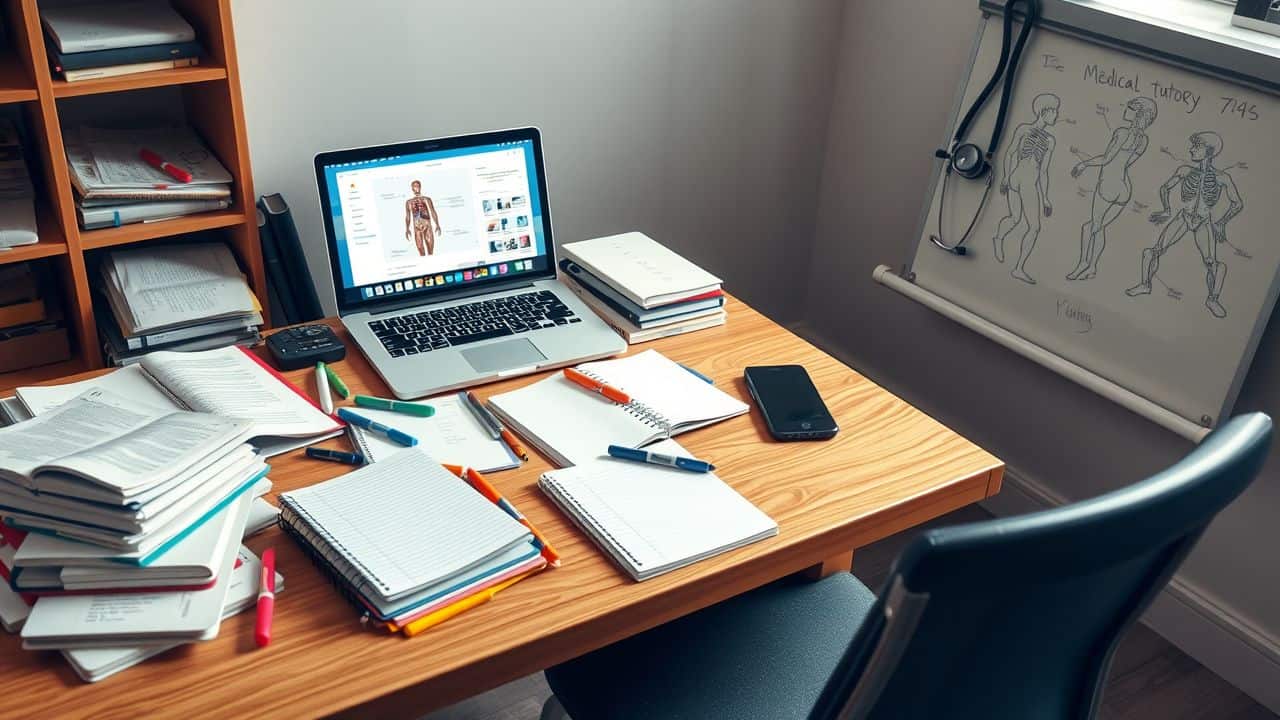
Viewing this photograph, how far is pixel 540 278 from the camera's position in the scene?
184 cm

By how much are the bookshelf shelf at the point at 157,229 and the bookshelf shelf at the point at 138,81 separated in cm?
20

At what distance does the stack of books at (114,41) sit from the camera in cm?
151

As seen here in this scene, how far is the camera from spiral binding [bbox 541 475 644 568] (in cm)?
121

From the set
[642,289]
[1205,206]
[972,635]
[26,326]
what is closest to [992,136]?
[1205,206]

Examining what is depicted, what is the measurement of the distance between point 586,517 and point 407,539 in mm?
Answer: 206

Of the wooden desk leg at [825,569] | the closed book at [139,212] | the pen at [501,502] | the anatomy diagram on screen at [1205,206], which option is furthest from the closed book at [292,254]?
the anatomy diagram on screen at [1205,206]

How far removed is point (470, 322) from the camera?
168 centimetres

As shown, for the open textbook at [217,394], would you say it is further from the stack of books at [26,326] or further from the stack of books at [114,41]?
the stack of books at [114,41]

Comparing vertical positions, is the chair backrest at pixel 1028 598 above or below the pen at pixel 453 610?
above

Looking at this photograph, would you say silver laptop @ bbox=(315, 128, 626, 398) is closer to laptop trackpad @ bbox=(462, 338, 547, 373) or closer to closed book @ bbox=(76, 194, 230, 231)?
laptop trackpad @ bbox=(462, 338, 547, 373)

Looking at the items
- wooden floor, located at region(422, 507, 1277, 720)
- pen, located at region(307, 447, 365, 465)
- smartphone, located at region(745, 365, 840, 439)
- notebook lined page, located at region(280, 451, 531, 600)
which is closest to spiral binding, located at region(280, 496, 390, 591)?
notebook lined page, located at region(280, 451, 531, 600)

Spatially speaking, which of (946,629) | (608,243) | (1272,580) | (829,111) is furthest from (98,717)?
(829,111)

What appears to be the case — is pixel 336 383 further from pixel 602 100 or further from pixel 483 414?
pixel 602 100

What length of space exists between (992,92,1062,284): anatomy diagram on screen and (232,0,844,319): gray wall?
59 centimetres
